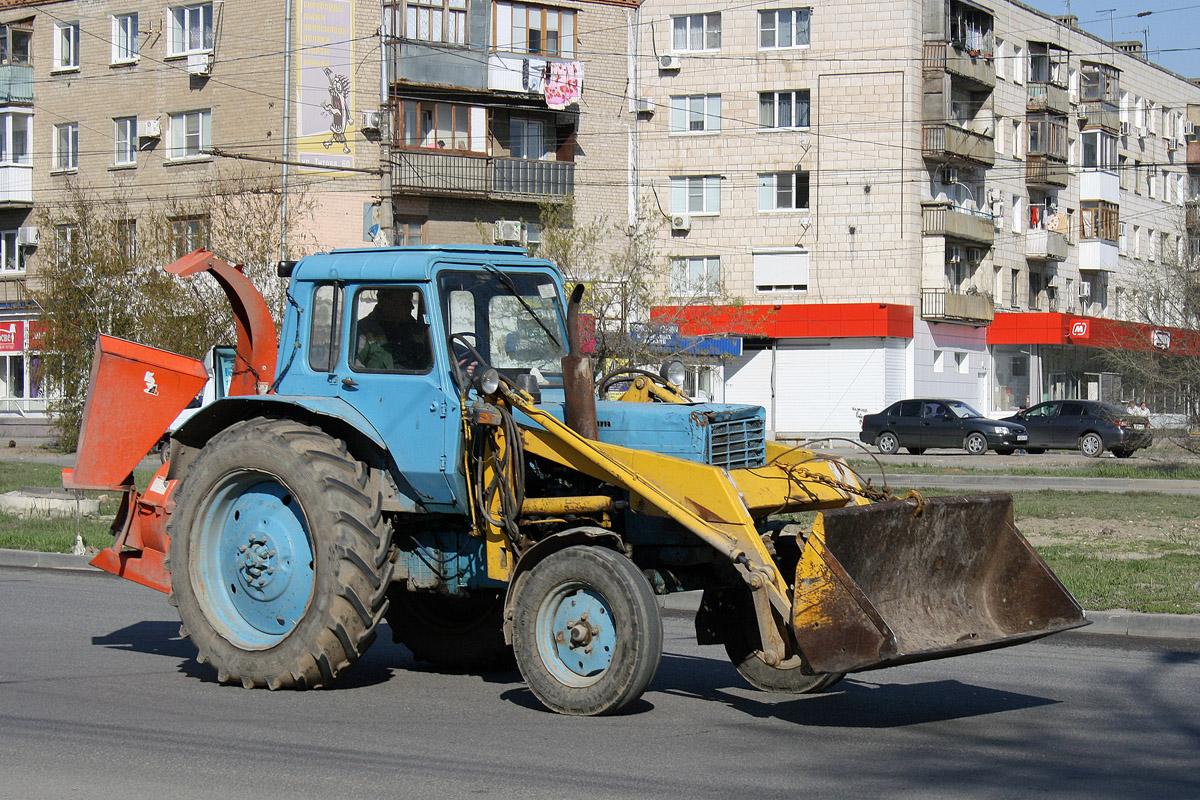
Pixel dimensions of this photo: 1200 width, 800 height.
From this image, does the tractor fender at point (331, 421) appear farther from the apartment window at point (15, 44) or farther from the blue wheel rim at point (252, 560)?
the apartment window at point (15, 44)

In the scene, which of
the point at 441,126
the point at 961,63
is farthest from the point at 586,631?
the point at 961,63

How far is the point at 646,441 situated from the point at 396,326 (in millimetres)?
1755

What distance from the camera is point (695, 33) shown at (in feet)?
174

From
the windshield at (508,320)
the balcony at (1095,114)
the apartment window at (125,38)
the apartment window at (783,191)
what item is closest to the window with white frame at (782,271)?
the apartment window at (783,191)

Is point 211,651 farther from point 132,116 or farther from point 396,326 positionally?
point 132,116

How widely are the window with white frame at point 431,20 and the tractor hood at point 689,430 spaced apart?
39.2 m

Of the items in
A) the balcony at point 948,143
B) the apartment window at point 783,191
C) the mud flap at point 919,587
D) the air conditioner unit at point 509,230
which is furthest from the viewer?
the apartment window at point 783,191

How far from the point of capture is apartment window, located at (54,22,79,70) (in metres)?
49.3

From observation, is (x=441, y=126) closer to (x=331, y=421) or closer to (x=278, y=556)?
(x=331, y=421)

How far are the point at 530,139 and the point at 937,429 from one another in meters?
17.4

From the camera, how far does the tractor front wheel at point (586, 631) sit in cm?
716

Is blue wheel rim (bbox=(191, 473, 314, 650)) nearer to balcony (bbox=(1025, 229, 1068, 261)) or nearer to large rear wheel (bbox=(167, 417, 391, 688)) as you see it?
large rear wheel (bbox=(167, 417, 391, 688))

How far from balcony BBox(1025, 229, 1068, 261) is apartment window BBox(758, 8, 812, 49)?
1464 centimetres

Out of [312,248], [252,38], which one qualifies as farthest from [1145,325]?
[252,38]
